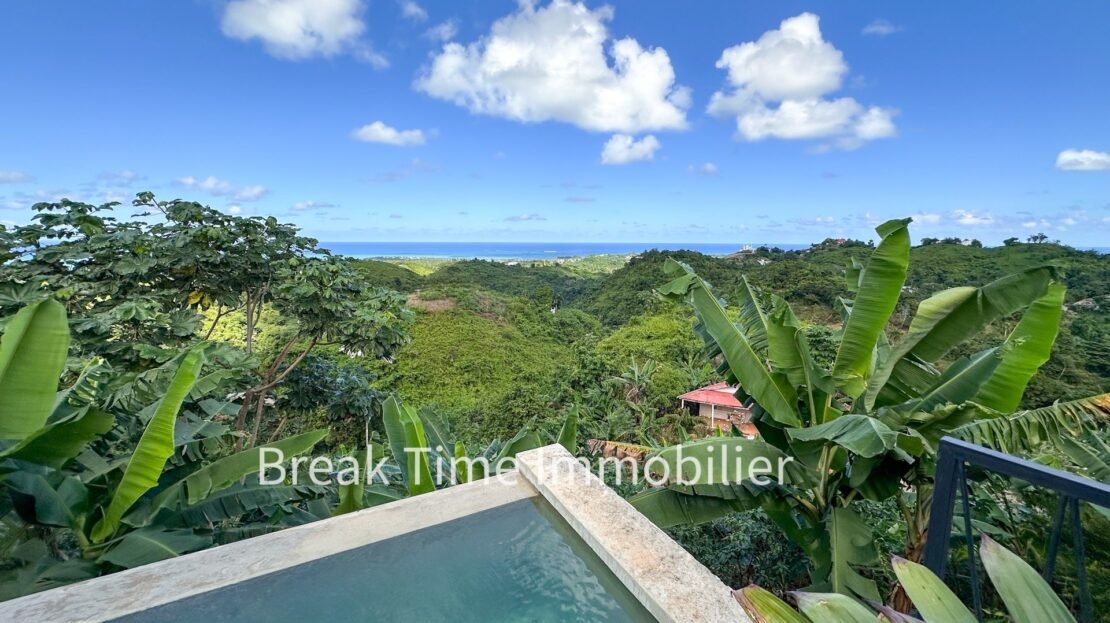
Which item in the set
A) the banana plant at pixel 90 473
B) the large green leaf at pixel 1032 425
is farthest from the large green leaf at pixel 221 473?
the large green leaf at pixel 1032 425

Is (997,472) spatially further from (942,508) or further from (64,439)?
(64,439)

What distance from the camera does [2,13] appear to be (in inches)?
165

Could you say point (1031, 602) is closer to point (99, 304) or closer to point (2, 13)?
point (99, 304)

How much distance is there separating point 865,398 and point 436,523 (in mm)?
2428

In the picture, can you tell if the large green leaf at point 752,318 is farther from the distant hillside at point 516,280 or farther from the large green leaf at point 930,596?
the distant hillside at point 516,280

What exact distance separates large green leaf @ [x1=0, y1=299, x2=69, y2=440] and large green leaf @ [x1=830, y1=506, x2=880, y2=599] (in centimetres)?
353

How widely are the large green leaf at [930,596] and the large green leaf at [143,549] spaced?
276cm

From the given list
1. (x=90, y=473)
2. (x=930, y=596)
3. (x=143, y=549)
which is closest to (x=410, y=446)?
(x=143, y=549)

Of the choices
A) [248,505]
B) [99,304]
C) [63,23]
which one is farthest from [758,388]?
[63,23]

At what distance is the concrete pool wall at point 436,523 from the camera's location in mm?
1777

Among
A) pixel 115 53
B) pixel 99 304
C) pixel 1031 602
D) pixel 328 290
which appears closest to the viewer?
pixel 1031 602

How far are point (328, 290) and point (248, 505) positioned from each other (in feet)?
8.03

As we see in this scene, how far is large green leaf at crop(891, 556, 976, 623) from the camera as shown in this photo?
1076 millimetres

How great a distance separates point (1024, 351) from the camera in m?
2.27
